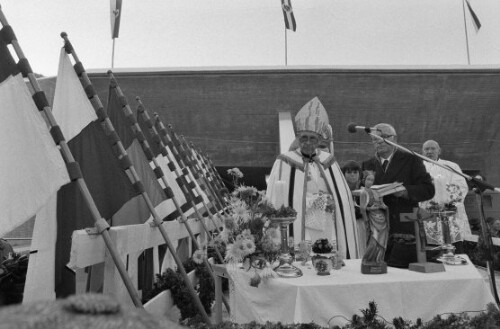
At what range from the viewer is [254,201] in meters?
3.14

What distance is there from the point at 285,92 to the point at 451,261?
40.3 ft

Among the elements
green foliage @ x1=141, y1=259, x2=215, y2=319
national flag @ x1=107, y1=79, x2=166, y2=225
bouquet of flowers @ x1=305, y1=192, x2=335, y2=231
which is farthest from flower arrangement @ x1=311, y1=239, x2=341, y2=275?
national flag @ x1=107, y1=79, x2=166, y2=225

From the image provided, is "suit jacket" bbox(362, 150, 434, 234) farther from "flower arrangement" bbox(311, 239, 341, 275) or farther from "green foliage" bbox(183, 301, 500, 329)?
"green foliage" bbox(183, 301, 500, 329)

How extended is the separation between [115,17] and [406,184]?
1501 centimetres

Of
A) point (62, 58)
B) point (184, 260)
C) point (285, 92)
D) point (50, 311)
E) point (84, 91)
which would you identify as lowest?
point (184, 260)

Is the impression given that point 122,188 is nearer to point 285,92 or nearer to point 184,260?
point 184,260

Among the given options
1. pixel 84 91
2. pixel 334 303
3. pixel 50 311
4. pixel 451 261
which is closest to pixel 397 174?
pixel 451 261

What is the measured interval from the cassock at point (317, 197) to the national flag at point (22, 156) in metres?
2.05

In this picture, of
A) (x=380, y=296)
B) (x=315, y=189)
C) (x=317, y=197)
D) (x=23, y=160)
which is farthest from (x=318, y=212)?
(x=23, y=160)

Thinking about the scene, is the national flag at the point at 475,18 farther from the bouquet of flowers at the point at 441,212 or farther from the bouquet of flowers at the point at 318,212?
the bouquet of flowers at the point at 318,212

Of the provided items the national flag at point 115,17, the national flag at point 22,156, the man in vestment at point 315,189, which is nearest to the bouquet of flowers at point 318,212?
the man in vestment at point 315,189

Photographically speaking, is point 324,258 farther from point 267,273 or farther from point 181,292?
point 181,292

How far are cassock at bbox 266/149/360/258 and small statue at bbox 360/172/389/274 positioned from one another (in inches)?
62.8

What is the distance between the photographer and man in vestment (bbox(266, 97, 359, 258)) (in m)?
4.41
